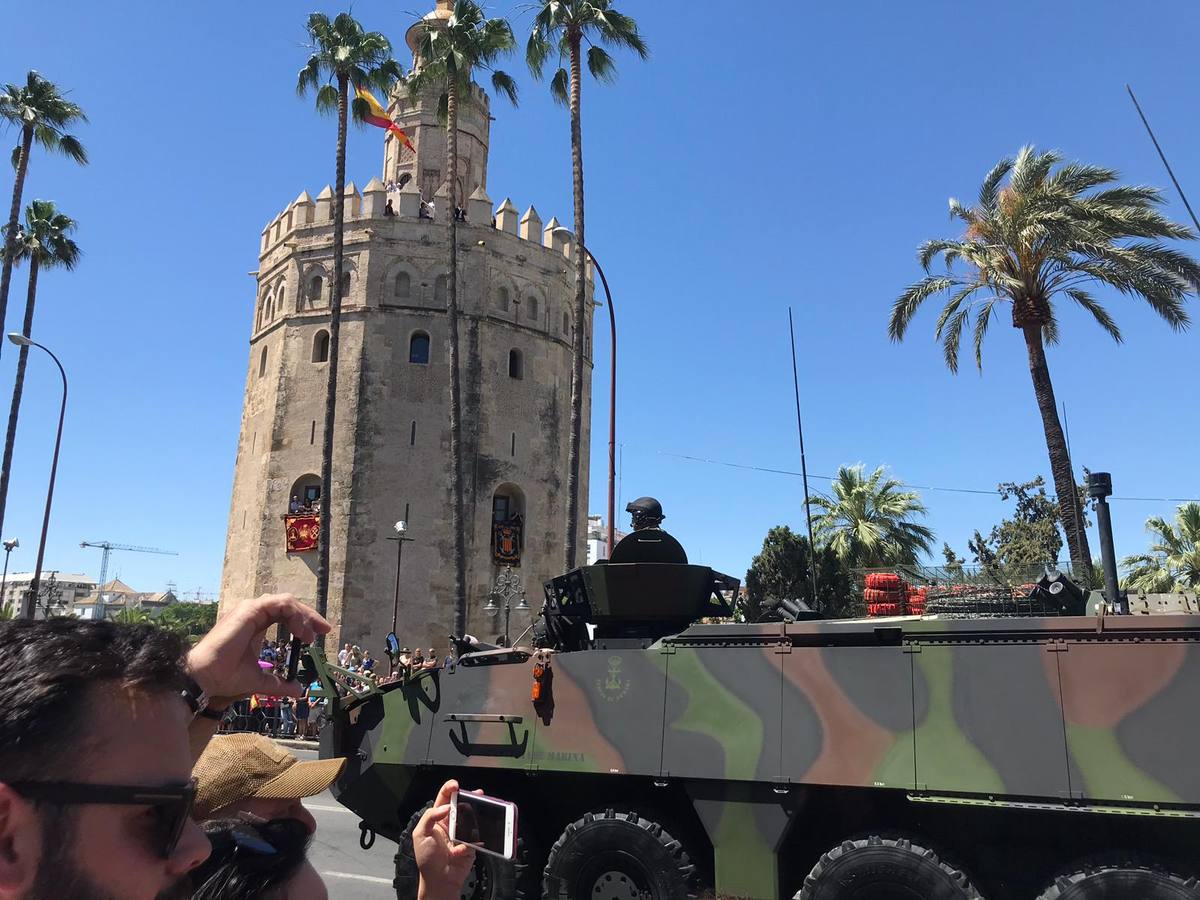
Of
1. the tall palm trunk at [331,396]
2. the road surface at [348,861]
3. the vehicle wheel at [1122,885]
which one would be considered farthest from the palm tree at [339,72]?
the vehicle wheel at [1122,885]

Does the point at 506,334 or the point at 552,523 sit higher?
the point at 506,334

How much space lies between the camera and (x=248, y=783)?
2.70 m

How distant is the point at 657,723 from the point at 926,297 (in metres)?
15.0

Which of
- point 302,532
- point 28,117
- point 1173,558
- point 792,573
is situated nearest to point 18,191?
point 28,117

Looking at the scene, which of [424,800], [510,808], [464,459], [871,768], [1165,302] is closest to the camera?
[510,808]

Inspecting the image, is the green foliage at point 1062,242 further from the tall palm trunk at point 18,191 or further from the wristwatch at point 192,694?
the tall palm trunk at point 18,191

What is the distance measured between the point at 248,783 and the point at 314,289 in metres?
32.3

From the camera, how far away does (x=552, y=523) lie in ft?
109

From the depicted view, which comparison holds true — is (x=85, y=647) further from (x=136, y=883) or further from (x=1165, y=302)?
(x=1165, y=302)

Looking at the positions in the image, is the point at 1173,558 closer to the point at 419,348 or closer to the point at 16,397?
the point at 419,348

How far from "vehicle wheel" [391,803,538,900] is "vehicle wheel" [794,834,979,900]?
2.04m

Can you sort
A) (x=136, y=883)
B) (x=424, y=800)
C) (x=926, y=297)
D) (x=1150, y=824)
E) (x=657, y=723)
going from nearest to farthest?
(x=136, y=883)
(x=1150, y=824)
(x=657, y=723)
(x=424, y=800)
(x=926, y=297)

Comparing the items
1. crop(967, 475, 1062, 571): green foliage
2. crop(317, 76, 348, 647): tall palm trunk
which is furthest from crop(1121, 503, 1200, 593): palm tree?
crop(317, 76, 348, 647): tall palm trunk

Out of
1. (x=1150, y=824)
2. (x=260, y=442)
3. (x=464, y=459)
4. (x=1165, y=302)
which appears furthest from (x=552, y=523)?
(x=1150, y=824)
